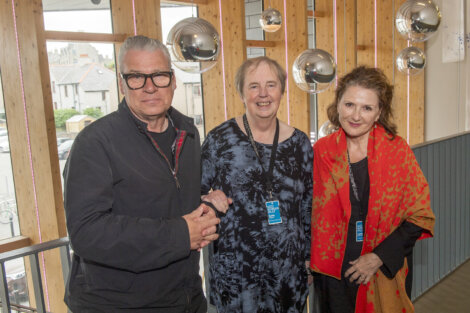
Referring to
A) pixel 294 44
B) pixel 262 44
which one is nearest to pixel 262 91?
pixel 262 44

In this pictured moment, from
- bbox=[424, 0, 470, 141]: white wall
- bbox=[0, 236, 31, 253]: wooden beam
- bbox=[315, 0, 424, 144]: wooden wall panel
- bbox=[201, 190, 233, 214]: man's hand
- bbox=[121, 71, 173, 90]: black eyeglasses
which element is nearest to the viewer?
bbox=[121, 71, 173, 90]: black eyeglasses

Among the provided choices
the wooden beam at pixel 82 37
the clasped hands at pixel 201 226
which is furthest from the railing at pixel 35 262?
the wooden beam at pixel 82 37

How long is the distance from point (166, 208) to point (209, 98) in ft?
19.8

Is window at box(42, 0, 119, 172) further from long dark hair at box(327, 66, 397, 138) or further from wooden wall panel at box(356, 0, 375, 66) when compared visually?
wooden wall panel at box(356, 0, 375, 66)

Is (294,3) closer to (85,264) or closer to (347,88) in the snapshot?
(347,88)

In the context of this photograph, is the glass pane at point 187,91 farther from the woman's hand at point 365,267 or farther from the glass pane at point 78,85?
the woman's hand at point 365,267

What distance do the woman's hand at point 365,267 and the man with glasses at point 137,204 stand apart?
813 millimetres

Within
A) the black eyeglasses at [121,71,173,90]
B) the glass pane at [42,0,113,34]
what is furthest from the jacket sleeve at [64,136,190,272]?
the glass pane at [42,0,113,34]

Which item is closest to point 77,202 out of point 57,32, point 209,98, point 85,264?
point 85,264

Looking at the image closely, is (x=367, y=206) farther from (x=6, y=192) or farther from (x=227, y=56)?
(x=227, y=56)

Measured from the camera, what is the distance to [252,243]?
1825 millimetres

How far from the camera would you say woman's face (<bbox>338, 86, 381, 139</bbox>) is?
1.92m

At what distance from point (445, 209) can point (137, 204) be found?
3.34 metres

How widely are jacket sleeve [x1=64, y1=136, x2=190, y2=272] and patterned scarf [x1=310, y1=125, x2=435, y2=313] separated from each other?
0.95 meters
